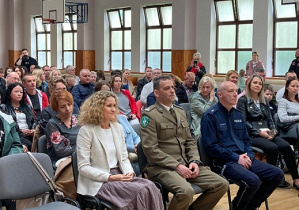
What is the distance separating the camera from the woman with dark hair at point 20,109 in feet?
16.5

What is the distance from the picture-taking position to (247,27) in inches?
505

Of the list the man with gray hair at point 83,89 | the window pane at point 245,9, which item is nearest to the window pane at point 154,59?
the window pane at point 245,9

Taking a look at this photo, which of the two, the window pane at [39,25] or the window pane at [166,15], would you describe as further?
the window pane at [39,25]

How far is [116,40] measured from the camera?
56.1ft

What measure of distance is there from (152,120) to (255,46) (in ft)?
29.6

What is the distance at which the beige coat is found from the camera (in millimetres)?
3416

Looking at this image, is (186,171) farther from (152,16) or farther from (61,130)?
(152,16)

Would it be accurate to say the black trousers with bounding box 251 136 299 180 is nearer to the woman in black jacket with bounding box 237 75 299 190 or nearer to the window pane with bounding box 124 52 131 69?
the woman in black jacket with bounding box 237 75 299 190

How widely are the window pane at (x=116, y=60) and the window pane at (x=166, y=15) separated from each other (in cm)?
265

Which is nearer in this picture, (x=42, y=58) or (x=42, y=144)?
(x=42, y=144)

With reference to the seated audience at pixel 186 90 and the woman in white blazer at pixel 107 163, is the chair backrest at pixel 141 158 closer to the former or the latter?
the woman in white blazer at pixel 107 163

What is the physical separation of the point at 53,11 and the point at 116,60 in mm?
2887

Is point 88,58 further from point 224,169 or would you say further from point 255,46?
point 224,169

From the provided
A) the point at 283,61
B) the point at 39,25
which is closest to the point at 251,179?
the point at 283,61
